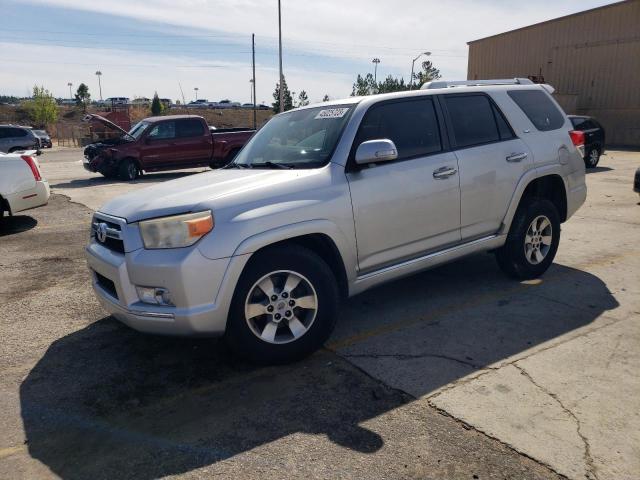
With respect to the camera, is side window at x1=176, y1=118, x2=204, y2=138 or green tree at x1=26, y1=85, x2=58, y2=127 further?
green tree at x1=26, y1=85, x2=58, y2=127

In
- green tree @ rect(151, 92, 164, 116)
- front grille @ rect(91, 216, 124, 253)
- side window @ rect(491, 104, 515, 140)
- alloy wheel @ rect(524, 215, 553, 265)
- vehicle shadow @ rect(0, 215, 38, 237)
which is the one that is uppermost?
green tree @ rect(151, 92, 164, 116)

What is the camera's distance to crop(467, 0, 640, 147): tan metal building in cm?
2662

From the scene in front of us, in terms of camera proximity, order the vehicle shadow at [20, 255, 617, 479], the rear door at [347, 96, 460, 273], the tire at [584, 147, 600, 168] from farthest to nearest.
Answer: the tire at [584, 147, 600, 168] < the rear door at [347, 96, 460, 273] < the vehicle shadow at [20, 255, 617, 479]

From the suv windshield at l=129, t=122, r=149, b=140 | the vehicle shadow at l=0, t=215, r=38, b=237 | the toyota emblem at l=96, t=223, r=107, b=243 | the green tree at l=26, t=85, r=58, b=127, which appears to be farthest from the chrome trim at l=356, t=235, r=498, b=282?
the green tree at l=26, t=85, r=58, b=127

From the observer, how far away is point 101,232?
3639 millimetres

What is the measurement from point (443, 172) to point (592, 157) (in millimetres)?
13353

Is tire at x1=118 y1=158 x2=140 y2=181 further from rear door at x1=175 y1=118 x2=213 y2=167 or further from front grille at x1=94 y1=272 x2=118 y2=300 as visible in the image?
front grille at x1=94 y1=272 x2=118 y2=300

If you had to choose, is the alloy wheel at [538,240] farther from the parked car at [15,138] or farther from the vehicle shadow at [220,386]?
the parked car at [15,138]

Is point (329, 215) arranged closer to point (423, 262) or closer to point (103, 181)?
point (423, 262)

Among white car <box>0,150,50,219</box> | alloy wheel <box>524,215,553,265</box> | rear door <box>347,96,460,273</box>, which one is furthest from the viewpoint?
white car <box>0,150,50,219</box>

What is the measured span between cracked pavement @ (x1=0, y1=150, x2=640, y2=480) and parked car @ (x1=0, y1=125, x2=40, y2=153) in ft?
66.8

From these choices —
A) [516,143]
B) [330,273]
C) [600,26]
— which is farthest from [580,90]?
[330,273]

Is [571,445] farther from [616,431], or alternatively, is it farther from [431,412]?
[431,412]

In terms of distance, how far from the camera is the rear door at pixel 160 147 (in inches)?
616
